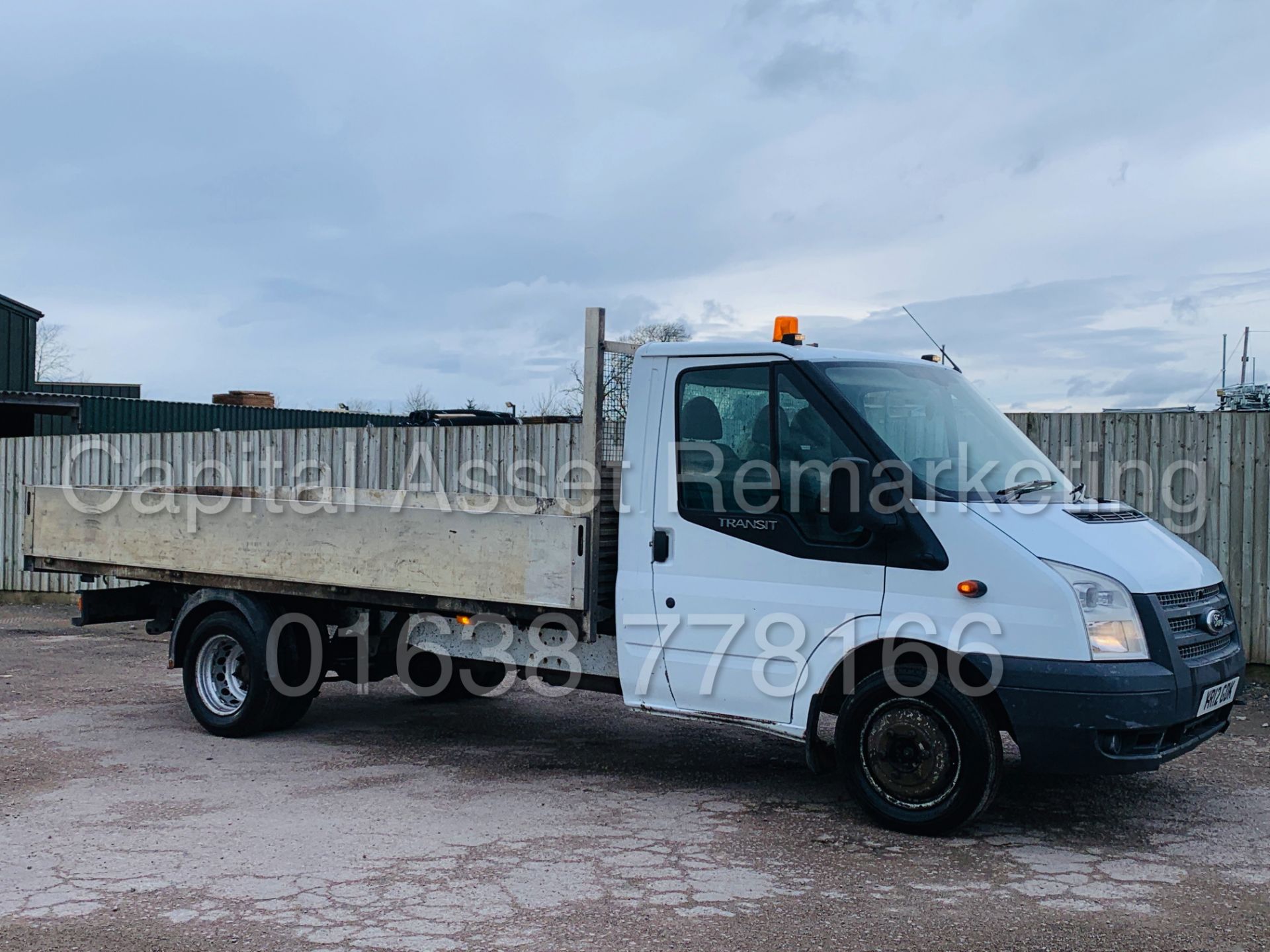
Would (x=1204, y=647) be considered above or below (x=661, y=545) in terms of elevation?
below

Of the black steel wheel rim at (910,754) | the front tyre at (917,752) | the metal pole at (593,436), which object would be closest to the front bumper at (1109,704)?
the front tyre at (917,752)

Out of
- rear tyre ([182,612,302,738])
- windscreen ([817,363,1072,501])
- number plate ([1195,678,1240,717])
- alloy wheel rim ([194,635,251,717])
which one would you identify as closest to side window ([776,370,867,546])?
windscreen ([817,363,1072,501])

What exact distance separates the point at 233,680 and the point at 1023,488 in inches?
213

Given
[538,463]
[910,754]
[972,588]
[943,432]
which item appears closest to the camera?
[972,588]

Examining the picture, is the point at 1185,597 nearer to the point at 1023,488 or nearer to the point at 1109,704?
the point at 1109,704

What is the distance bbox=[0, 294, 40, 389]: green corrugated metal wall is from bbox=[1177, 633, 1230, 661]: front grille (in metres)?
21.9

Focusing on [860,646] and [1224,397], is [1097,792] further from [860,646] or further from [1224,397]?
[1224,397]

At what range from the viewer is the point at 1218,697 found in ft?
19.8

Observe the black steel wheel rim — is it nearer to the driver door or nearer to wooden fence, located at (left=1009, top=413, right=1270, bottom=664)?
the driver door

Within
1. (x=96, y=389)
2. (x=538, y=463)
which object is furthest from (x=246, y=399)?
(x=538, y=463)

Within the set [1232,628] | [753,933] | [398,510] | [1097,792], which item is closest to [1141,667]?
[1232,628]

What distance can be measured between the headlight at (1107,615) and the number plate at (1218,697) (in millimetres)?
482

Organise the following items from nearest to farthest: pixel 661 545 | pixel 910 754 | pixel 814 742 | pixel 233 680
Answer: pixel 910 754 → pixel 814 742 → pixel 661 545 → pixel 233 680

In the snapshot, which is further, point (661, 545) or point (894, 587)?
point (661, 545)
